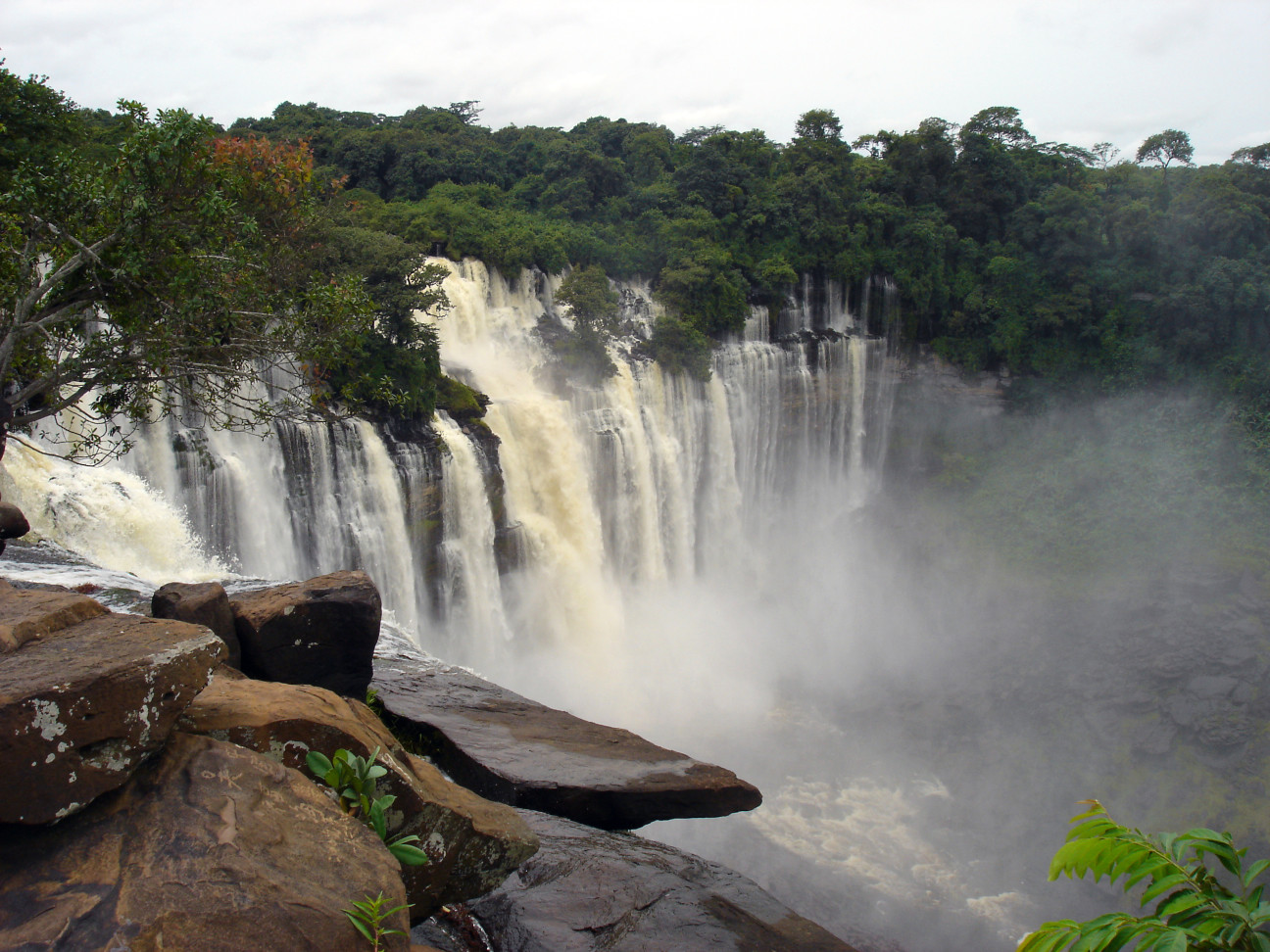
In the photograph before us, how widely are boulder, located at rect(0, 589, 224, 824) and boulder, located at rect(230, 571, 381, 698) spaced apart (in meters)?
2.80

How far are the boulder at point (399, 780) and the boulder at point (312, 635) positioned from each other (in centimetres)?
210

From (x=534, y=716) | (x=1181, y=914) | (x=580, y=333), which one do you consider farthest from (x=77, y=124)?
(x=1181, y=914)

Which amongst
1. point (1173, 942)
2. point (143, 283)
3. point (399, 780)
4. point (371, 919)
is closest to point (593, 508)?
point (143, 283)

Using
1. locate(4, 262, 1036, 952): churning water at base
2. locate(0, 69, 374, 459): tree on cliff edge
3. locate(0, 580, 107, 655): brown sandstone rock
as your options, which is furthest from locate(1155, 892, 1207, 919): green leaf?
locate(4, 262, 1036, 952): churning water at base

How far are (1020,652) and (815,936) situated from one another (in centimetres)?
2155

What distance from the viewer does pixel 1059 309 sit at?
31.0 m

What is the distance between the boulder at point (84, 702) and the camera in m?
2.96

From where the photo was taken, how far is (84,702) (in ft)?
10.2

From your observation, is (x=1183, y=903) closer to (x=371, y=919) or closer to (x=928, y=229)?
(x=371, y=919)

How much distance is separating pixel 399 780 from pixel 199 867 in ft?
3.19

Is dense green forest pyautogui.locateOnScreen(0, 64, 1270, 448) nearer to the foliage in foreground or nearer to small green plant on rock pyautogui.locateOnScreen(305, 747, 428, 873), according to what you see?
small green plant on rock pyautogui.locateOnScreen(305, 747, 428, 873)

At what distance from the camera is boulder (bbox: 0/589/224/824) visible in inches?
117

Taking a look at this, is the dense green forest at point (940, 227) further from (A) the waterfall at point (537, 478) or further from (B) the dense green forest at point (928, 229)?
(A) the waterfall at point (537, 478)

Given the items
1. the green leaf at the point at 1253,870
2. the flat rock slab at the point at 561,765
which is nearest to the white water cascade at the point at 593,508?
the flat rock slab at the point at 561,765
